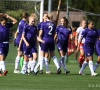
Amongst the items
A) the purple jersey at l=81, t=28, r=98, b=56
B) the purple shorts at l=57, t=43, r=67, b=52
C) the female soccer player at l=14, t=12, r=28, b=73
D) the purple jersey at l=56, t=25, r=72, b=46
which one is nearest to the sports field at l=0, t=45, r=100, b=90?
the purple jersey at l=81, t=28, r=98, b=56

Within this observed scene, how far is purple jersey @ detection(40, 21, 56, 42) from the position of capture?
2309cm

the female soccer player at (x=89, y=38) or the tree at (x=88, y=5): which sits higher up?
the female soccer player at (x=89, y=38)

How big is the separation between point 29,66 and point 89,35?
224 centimetres

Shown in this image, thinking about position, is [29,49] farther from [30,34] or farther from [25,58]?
[30,34]

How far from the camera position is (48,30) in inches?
911

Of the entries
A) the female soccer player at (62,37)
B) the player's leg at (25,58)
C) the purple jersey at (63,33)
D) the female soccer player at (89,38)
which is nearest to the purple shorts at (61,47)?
the female soccer player at (62,37)

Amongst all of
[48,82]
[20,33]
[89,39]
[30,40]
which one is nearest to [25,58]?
[30,40]

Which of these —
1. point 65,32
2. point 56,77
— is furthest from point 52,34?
point 56,77

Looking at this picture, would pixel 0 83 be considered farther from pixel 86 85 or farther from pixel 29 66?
pixel 29 66

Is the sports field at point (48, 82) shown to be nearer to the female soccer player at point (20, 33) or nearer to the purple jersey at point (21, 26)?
the female soccer player at point (20, 33)

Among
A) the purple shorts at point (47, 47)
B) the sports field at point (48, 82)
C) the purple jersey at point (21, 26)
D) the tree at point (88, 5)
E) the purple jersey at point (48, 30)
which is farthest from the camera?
the tree at point (88, 5)

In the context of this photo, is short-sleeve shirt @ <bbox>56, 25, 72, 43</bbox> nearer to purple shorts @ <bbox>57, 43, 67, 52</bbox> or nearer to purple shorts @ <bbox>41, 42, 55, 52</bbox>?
purple shorts @ <bbox>57, 43, 67, 52</bbox>

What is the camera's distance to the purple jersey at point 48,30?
75.8 ft

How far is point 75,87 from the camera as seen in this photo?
17938 millimetres
